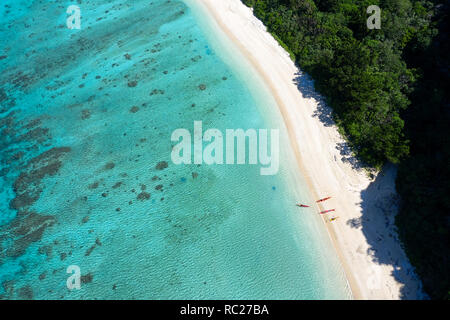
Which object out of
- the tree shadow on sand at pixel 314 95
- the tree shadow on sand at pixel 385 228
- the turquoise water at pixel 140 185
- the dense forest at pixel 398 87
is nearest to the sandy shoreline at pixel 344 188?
the tree shadow on sand at pixel 385 228

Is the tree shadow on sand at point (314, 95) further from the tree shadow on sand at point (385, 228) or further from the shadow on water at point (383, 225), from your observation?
the tree shadow on sand at point (385, 228)

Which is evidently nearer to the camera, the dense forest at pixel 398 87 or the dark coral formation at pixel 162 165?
the dense forest at pixel 398 87

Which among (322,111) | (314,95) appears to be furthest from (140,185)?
(314,95)

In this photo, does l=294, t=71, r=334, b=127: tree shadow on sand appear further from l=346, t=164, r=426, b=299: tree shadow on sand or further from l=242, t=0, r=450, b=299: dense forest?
l=346, t=164, r=426, b=299: tree shadow on sand

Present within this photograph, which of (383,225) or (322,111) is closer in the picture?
(383,225)

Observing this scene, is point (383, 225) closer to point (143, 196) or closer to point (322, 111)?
point (322, 111)

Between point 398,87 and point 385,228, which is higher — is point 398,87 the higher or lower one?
the higher one

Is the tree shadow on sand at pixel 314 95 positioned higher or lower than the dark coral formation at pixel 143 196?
higher
